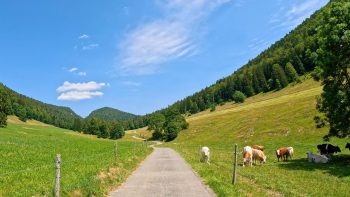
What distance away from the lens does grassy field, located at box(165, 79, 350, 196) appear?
21406mm

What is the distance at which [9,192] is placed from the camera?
14648 mm

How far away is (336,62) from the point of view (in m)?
36.2

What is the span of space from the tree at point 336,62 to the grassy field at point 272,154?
4.68 meters

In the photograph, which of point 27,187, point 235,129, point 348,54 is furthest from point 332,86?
point 235,129

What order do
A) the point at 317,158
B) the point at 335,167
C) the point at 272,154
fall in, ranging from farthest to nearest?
the point at 272,154, the point at 317,158, the point at 335,167

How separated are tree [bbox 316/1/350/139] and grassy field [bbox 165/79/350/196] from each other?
15.3 ft

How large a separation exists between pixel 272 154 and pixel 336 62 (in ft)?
71.9

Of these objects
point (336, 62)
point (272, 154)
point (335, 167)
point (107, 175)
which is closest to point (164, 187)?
point (107, 175)

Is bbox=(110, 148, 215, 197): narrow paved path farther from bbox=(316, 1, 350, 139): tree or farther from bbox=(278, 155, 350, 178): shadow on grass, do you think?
bbox=(316, 1, 350, 139): tree

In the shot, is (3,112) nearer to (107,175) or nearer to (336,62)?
(336,62)

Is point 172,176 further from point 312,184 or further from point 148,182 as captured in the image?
point 312,184

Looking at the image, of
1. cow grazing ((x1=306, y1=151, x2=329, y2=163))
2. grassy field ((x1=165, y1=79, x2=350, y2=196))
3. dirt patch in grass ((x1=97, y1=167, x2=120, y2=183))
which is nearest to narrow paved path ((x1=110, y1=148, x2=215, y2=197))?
grassy field ((x1=165, y1=79, x2=350, y2=196))

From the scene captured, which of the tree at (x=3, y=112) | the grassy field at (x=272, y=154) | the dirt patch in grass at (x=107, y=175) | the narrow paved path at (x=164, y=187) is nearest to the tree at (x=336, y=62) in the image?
the grassy field at (x=272, y=154)

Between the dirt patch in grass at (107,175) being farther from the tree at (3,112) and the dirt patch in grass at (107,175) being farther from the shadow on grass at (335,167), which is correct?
the tree at (3,112)
